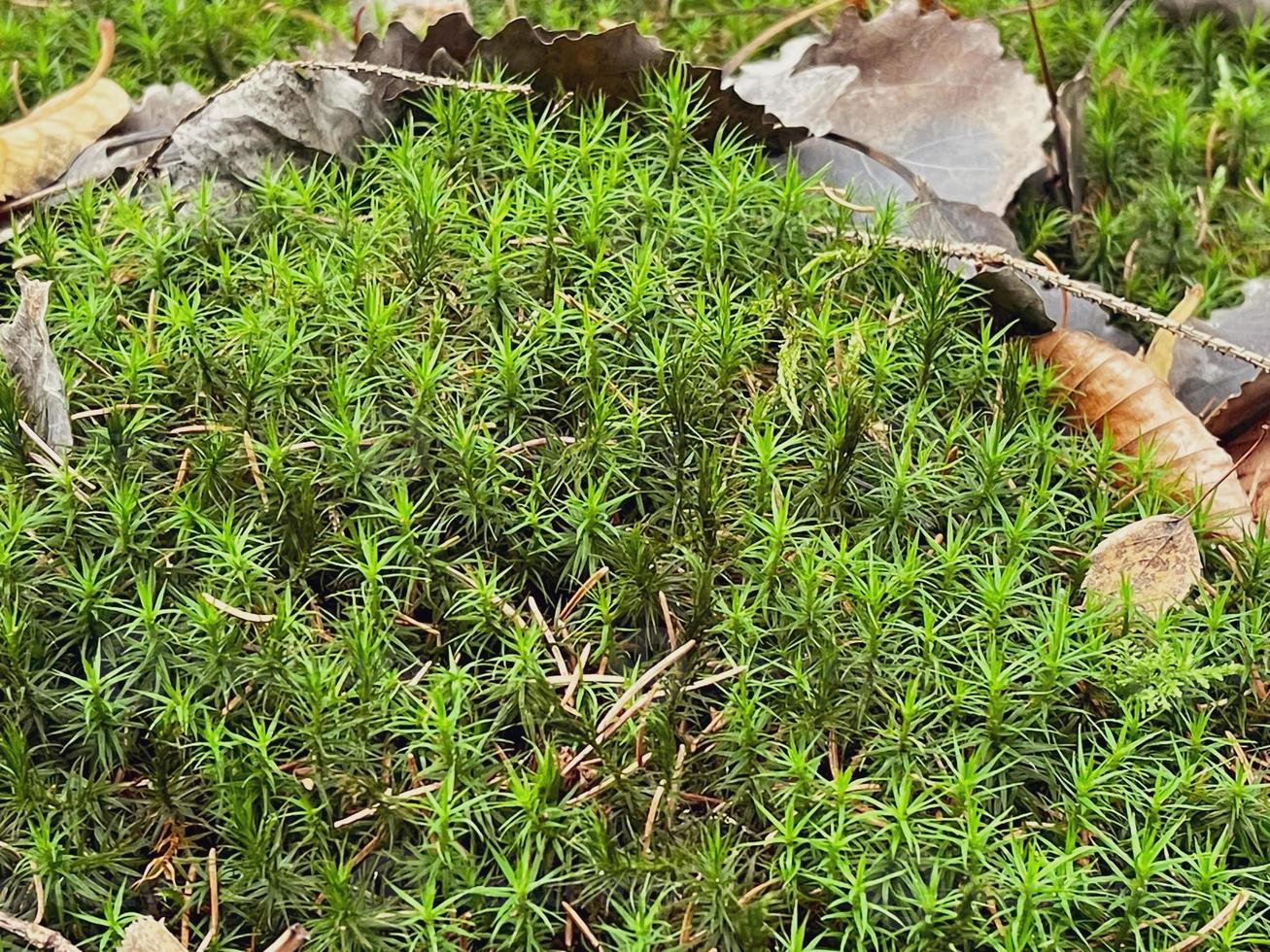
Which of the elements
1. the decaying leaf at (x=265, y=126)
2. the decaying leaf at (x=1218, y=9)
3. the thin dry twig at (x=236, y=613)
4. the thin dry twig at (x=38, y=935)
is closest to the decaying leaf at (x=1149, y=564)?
the thin dry twig at (x=236, y=613)

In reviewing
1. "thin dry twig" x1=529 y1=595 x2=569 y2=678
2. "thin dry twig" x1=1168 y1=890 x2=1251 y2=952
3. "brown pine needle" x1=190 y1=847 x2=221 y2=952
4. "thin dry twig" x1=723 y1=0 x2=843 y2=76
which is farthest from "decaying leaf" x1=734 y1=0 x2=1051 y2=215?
"brown pine needle" x1=190 y1=847 x2=221 y2=952

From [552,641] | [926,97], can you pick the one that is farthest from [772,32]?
[552,641]

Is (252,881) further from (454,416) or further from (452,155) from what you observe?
(452,155)

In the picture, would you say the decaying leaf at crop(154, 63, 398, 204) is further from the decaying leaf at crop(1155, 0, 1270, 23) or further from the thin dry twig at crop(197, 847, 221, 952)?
the decaying leaf at crop(1155, 0, 1270, 23)

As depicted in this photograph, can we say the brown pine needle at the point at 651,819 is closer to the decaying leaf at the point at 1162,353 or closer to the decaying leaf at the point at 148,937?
the decaying leaf at the point at 148,937

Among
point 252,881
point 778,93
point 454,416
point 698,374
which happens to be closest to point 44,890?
point 252,881

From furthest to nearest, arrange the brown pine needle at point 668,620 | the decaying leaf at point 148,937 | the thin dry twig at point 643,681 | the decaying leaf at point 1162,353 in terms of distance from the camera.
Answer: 1. the decaying leaf at point 1162,353
2. the brown pine needle at point 668,620
3. the thin dry twig at point 643,681
4. the decaying leaf at point 148,937

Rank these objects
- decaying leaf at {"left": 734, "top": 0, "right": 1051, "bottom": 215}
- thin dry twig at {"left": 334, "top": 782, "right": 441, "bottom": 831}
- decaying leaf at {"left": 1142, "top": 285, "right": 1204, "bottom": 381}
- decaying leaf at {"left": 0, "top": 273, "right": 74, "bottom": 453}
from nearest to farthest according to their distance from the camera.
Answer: thin dry twig at {"left": 334, "top": 782, "right": 441, "bottom": 831} < decaying leaf at {"left": 0, "top": 273, "right": 74, "bottom": 453} < decaying leaf at {"left": 1142, "top": 285, "right": 1204, "bottom": 381} < decaying leaf at {"left": 734, "top": 0, "right": 1051, "bottom": 215}
